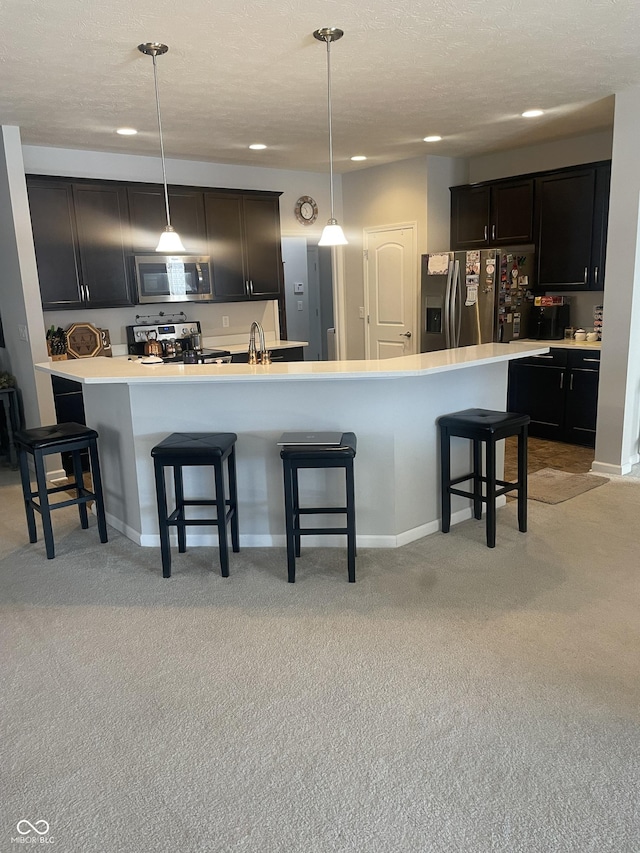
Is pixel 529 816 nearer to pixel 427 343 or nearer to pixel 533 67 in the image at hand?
pixel 533 67

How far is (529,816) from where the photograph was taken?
6.04ft

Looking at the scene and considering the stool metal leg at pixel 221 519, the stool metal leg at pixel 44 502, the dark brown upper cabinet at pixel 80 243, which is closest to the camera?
the stool metal leg at pixel 221 519

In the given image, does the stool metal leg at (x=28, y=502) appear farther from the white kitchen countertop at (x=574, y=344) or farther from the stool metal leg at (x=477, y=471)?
the white kitchen countertop at (x=574, y=344)

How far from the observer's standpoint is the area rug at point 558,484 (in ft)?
14.5

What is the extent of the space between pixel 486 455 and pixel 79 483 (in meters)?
2.44

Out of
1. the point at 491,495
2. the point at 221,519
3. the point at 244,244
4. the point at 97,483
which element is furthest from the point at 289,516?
the point at 244,244

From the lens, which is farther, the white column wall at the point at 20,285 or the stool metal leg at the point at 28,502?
the white column wall at the point at 20,285

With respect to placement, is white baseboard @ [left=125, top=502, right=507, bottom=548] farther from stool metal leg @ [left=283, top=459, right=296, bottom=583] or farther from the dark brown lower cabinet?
the dark brown lower cabinet

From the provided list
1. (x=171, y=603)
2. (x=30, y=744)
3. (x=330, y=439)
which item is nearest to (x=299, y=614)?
(x=171, y=603)

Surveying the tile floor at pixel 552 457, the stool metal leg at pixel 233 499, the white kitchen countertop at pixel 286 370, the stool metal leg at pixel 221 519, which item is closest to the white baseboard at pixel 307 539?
the stool metal leg at pixel 233 499

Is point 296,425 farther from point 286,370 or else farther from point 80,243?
point 80,243

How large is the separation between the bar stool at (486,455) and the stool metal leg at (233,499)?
1.19 metres

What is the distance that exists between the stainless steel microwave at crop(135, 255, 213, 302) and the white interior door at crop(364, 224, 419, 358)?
74.1 inches

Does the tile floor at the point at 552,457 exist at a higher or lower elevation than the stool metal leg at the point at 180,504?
lower
